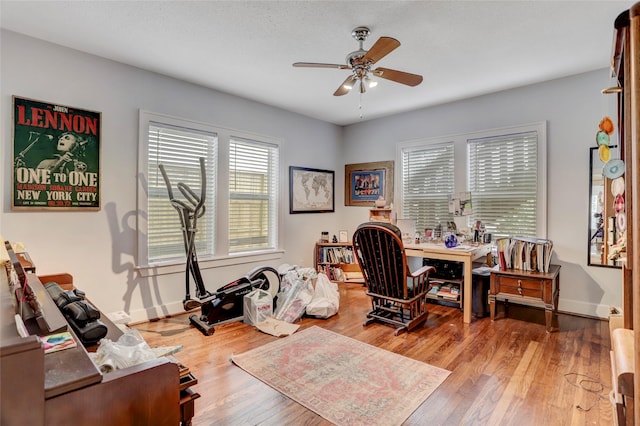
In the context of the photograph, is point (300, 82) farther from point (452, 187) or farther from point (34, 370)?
point (34, 370)

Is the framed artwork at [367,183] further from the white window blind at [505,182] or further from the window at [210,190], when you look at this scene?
the window at [210,190]

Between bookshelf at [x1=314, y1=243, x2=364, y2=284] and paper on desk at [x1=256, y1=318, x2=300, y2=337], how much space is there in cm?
189

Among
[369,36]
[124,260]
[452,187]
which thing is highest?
[369,36]

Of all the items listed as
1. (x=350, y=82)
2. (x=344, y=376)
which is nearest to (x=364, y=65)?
(x=350, y=82)

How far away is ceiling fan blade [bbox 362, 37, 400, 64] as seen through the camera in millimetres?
2053

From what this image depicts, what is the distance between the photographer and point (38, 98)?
2.76 metres

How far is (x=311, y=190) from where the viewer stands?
17.1 ft

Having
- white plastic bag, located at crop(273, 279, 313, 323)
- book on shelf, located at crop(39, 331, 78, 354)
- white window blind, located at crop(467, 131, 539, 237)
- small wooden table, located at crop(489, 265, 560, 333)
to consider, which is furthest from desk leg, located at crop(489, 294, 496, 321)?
book on shelf, located at crop(39, 331, 78, 354)

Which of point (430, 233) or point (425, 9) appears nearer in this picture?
point (425, 9)

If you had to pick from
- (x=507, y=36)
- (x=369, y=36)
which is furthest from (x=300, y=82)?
(x=507, y=36)

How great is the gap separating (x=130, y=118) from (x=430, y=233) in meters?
3.81

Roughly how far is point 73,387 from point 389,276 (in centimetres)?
255

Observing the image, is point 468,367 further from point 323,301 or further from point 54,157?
point 54,157

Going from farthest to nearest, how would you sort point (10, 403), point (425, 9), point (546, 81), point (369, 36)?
point (546, 81) < point (369, 36) < point (425, 9) < point (10, 403)
